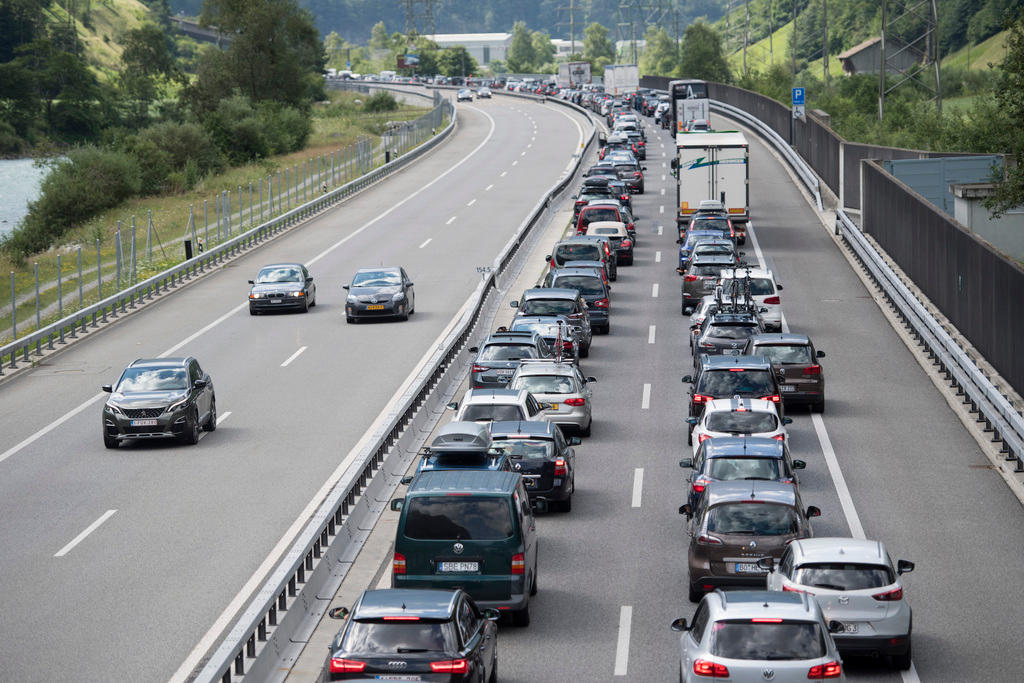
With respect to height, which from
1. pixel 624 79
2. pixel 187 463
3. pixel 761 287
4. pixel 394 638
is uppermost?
pixel 624 79

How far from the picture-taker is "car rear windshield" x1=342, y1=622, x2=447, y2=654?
12.8 m

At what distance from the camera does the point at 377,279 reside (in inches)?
1603

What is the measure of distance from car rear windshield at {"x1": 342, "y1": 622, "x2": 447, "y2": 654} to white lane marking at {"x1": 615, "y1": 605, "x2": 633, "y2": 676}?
3.01 metres

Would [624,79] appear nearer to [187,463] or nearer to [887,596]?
[187,463]

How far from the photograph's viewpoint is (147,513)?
22094mm

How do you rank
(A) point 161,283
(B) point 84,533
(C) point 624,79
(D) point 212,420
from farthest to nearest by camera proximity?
1. (C) point 624,79
2. (A) point 161,283
3. (D) point 212,420
4. (B) point 84,533

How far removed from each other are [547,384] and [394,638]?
47.8 ft

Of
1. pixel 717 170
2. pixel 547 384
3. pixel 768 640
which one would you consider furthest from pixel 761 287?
pixel 768 640

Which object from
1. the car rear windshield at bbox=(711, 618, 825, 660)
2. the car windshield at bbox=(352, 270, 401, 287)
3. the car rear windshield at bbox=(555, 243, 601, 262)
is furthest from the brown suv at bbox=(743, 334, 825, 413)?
the car rear windshield at bbox=(711, 618, 825, 660)

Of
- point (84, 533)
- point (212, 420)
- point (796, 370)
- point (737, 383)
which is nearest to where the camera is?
point (84, 533)

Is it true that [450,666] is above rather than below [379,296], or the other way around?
below

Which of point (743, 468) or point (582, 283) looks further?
point (582, 283)

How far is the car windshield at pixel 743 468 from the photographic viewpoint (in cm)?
1989

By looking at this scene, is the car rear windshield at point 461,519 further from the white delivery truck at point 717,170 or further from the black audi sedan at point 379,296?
the white delivery truck at point 717,170
